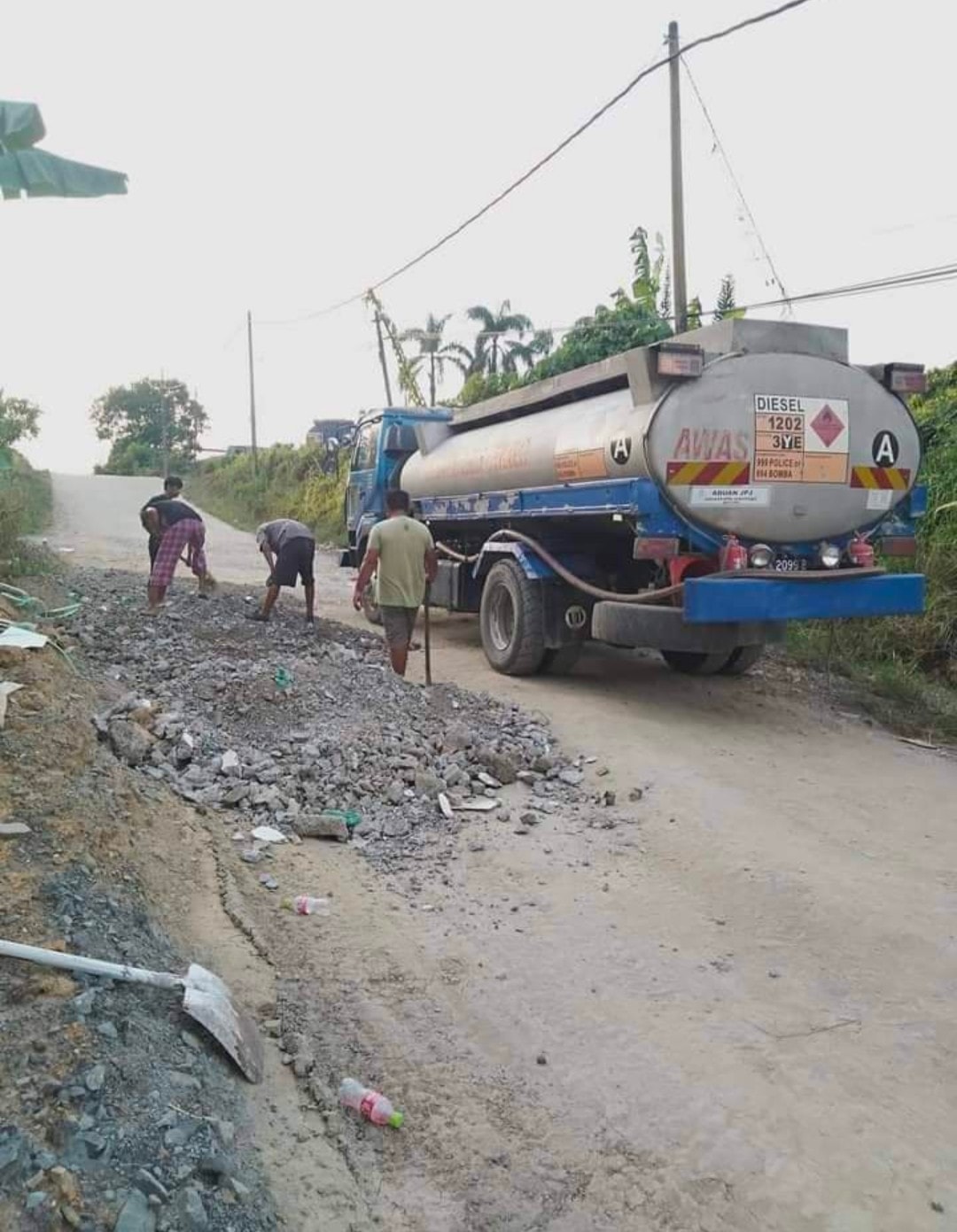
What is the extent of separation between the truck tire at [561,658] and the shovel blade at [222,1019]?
5.34m

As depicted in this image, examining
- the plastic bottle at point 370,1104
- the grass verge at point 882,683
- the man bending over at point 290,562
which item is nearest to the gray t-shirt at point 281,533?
the man bending over at point 290,562

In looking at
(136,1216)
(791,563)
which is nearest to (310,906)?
Result: (136,1216)

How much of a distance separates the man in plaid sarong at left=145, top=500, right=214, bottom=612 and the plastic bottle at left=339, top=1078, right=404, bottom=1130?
6.96 m

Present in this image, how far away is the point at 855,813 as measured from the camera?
17.3 ft

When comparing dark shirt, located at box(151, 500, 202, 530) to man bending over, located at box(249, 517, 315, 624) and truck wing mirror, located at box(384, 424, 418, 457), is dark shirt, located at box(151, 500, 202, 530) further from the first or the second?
truck wing mirror, located at box(384, 424, 418, 457)

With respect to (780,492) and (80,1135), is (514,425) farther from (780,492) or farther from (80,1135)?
(80,1135)

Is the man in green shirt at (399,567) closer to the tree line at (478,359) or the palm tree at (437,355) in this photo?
the tree line at (478,359)

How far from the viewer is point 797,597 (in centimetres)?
646

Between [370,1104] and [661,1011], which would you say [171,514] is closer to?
[661,1011]

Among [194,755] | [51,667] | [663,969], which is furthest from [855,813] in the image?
[51,667]

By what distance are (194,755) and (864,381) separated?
4.99 meters

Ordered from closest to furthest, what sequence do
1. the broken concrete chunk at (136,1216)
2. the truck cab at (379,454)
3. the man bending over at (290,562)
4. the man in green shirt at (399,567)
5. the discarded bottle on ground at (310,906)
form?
the broken concrete chunk at (136,1216) < the discarded bottle on ground at (310,906) < the man in green shirt at (399,567) < the man bending over at (290,562) < the truck cab at (379,454)

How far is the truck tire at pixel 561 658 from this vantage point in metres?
8.13

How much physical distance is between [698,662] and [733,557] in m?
2.00
